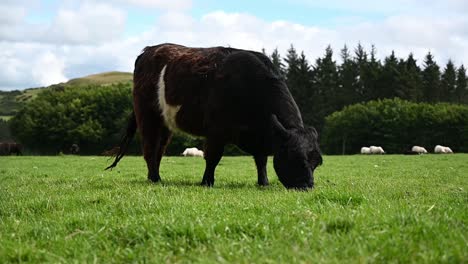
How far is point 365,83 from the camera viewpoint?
87.9m

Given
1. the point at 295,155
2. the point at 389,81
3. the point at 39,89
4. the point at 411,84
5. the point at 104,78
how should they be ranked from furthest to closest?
the point at 104,78, the point at 39,89, the point at 389,81, the point at 411,84, the point at 295,155

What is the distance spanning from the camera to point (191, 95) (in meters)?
11.0

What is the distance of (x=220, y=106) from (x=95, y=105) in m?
76.4

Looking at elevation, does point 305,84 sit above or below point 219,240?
above

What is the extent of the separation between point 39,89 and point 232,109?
166 m

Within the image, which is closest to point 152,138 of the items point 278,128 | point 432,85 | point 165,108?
point 165,108

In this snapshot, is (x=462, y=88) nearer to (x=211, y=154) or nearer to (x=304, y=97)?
(x=304, y=97)

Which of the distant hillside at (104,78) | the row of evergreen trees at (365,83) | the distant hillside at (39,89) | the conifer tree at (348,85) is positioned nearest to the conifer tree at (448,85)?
the row of evergreen trees at (365,83)

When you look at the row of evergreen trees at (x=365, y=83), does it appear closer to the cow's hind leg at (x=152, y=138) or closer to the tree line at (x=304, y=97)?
the tree line at (x=304, y=97)

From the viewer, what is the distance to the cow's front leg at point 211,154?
10461 mm

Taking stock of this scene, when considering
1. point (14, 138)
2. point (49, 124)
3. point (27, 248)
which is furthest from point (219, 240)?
point (14, 138)

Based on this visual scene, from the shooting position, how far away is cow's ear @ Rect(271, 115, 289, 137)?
374 inches

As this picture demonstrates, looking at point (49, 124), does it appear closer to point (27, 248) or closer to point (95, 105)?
point (95, 105)

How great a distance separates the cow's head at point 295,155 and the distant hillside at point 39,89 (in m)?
116
